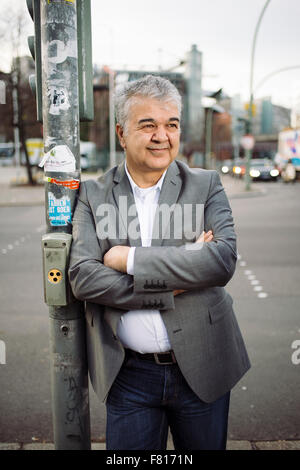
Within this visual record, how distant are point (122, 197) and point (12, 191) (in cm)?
2276

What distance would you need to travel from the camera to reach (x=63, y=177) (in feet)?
6.82

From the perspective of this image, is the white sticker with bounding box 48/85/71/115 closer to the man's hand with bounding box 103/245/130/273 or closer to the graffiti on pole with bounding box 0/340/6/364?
the man's hand with bounding box 103/245/130/273

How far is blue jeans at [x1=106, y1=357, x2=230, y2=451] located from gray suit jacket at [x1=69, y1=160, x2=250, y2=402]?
0.18 ft

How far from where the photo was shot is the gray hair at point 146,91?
188cm

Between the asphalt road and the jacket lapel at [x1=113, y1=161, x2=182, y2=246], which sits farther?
the asphalt road

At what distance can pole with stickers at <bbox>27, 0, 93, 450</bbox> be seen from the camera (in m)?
1.99

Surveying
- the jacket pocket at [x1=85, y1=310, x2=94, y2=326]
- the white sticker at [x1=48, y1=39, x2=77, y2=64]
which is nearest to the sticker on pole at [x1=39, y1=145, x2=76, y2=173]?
the white sticker at [x1=48, y1=39, x2=77, y2=64]

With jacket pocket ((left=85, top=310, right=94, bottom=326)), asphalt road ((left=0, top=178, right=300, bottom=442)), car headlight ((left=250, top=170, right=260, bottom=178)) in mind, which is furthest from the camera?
car headlight ((left=250, top=170, right=260, bottom=178))

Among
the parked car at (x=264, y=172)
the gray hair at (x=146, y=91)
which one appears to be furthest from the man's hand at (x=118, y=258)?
the parked car at (x=264, y=172)

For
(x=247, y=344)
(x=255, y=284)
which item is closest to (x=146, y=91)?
(x=247, y=344)

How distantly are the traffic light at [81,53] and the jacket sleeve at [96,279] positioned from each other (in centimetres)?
54

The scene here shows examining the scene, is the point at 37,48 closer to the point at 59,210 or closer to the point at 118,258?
the point at 59,210

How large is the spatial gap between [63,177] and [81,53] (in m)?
0.59
